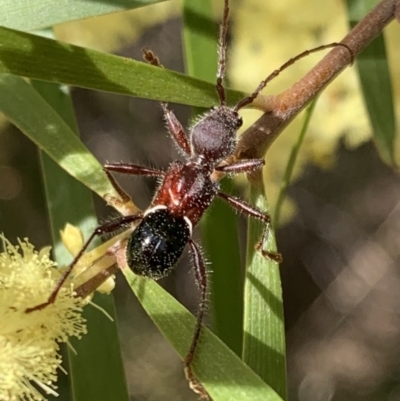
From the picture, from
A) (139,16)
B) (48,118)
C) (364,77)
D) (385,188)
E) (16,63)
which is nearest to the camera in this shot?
(16,63)

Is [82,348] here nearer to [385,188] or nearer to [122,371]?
[122,371]

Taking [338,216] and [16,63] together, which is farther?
[338,216]

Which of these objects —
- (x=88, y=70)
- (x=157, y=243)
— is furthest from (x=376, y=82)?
(x=88, y=70)

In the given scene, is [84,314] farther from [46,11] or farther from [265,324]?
[46,11]

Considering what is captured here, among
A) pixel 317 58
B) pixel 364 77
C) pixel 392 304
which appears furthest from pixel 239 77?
pixel 392 304

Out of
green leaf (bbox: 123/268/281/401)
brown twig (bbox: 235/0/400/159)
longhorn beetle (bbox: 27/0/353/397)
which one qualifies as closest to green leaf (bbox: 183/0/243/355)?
longhorn beetle (bbox: 27/0/353/397)
